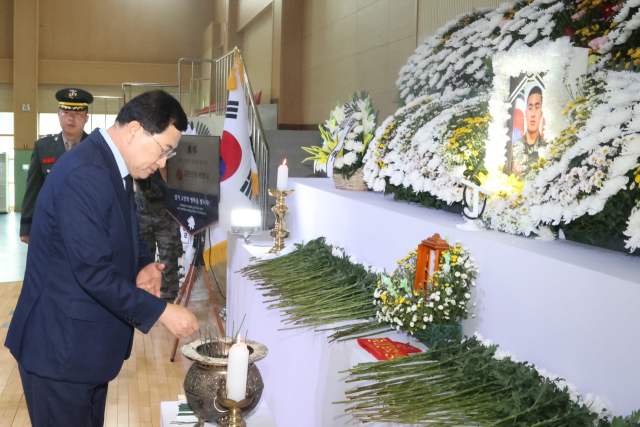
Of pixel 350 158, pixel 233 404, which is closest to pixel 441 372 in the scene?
pixel 233 404

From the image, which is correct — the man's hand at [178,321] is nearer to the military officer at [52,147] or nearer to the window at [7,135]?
the military officer at [52,147]

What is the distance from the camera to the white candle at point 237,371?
142 centimetres

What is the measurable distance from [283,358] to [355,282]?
0.57 m

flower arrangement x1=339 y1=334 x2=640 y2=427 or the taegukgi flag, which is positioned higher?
the taegukgi flag

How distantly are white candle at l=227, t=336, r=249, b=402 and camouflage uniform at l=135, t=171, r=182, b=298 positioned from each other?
424 centimetres

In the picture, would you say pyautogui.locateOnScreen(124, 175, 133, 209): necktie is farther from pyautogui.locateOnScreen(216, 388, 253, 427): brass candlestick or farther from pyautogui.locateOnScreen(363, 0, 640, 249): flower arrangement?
pyautogui.locateOnScreen(363, 0, 640, 249): flower arrangement

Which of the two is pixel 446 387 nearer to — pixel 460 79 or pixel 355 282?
pixel 355 282

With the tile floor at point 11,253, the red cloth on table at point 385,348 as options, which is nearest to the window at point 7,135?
the tile floor at point 11,253

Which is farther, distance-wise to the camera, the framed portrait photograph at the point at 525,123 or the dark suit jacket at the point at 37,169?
the dark suit jacket at the point at 37,169

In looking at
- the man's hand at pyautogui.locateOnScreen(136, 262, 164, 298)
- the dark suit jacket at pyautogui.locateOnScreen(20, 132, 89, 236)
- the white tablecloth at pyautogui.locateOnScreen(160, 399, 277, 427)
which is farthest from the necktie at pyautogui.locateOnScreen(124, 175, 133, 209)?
the dark suit jacket at pyautogui.locateOnScreen(20, 132, 89, 236)

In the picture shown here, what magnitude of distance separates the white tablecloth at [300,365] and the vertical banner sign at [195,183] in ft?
2.77

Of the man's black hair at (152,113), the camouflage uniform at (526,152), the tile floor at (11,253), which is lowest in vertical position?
the tile floor at (11,253)

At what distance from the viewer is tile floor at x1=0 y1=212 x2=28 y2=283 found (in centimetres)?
707

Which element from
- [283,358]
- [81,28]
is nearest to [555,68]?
[283,358]
